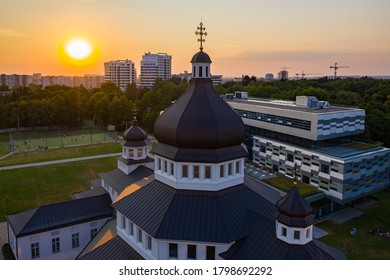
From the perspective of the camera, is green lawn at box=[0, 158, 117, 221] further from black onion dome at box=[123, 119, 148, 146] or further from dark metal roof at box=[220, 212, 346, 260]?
dark metal roof at box=[220, 212, 346, 260]

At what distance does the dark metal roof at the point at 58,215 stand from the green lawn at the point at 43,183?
283 inches

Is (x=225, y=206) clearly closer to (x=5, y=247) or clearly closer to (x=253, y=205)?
(x=253, y=205)

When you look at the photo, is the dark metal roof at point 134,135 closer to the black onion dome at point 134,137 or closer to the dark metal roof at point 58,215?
the black onion dome at point 134,137

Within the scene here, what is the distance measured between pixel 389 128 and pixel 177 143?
34.3 meters

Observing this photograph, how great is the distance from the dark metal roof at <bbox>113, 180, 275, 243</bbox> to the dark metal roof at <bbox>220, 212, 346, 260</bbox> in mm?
351

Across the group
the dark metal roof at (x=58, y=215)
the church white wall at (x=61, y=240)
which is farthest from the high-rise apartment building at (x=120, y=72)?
the church white wall at (x=61, y=240)

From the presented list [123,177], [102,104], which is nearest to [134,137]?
[123,177]

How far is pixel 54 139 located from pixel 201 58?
49701mm

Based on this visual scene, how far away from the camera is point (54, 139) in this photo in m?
58.8

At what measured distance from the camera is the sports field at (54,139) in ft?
171

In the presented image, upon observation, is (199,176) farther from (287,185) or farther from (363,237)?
(363,237)

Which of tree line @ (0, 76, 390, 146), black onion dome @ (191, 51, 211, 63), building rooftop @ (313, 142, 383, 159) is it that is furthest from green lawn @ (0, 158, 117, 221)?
building rooftop @ (313, 142, 383, 159)

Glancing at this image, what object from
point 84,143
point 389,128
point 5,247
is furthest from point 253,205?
point 84,143

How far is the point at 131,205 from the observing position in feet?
49.3
